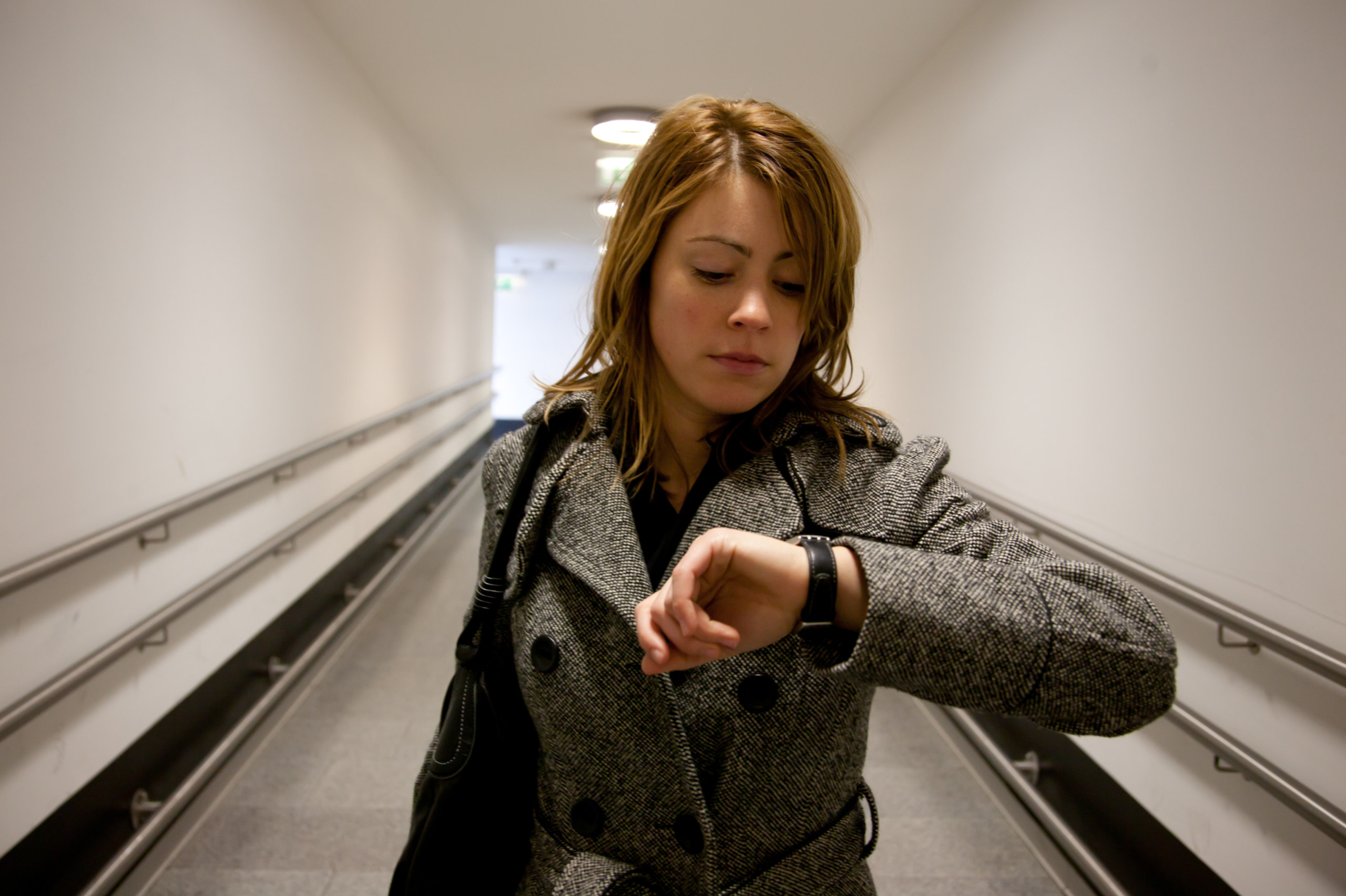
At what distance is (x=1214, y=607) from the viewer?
184cm

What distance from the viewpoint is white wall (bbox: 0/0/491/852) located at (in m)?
1.87

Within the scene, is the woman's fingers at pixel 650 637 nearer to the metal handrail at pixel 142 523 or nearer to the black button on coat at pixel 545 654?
the black button on coat at pixel 545 654

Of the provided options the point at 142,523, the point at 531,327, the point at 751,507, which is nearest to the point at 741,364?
the point at 751,507

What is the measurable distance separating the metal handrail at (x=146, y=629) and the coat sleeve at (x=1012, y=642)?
1880 mm

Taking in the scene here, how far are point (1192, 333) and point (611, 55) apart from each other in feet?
10.0

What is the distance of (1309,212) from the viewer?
1.66 m

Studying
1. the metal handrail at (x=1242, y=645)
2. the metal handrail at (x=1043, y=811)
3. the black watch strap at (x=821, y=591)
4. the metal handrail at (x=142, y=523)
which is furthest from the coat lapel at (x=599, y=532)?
the metal handrail at (x=142, y=523)

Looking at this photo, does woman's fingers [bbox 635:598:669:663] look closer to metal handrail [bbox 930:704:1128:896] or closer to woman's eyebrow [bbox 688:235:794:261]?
woman's eyebrow [bbox 688:235:794:261]

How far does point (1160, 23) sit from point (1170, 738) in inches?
72.3

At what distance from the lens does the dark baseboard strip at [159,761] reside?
1.97 meters

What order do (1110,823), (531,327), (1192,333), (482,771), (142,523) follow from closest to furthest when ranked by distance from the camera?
(482,771)
(1192,333)
(142,523)
(1110,823)
(531,327)

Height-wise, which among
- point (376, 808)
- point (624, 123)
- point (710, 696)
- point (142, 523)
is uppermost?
point (624, 123)

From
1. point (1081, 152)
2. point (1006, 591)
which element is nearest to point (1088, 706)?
point (1006, 591)

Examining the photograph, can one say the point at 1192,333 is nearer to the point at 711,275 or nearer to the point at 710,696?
the point at 711,275
